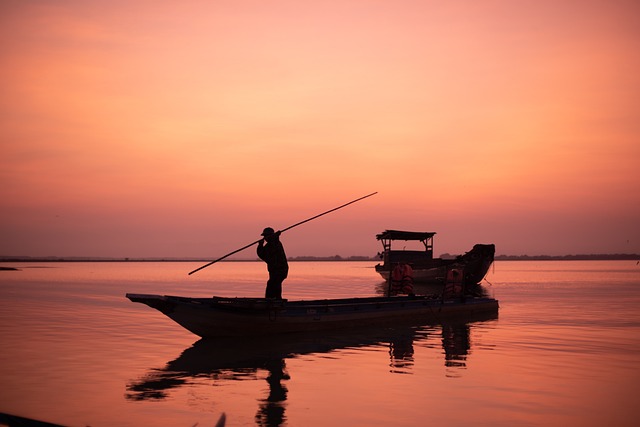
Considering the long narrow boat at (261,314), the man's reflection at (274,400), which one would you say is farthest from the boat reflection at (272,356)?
the long narrow boat at (261,314)

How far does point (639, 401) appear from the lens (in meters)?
10.4

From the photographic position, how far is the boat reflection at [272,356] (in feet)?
35.7

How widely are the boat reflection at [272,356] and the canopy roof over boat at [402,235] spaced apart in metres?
27.7

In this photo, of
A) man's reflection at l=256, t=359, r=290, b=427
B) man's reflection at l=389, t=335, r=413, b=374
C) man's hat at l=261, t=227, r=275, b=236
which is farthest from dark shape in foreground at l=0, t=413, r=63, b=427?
man's hat at l=261, t=227, r=275, b=236

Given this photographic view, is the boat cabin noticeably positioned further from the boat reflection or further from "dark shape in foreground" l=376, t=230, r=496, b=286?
the boat reflection

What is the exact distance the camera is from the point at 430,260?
156 feet

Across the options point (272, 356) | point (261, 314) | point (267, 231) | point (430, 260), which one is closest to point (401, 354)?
point (272, 356)

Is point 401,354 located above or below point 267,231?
below

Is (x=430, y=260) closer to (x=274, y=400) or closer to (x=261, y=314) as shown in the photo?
(x=261, y=314)

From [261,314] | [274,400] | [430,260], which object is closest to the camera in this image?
[274,400]

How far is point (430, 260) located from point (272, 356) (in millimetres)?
33868

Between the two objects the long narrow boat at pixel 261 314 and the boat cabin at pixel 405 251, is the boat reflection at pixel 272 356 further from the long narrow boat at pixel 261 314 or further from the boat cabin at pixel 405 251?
the boat cabin at pixel 405 251

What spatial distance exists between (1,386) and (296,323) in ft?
27.0

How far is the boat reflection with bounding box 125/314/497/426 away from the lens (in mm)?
10875
